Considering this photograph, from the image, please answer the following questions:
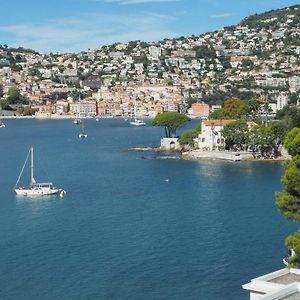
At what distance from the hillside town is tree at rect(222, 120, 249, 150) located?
152 feet

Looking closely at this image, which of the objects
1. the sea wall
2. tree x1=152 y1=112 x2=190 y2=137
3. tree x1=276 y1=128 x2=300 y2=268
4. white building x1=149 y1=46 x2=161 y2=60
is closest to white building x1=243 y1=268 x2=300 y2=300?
tree x1=276 y1=128 x2=300 y2=268

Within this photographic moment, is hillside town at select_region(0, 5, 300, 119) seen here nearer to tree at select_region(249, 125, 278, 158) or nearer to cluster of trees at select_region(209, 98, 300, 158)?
cluster of trees at select_region(209, 98, 300, 158)

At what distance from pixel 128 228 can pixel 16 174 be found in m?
12.4

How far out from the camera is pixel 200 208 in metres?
20.9

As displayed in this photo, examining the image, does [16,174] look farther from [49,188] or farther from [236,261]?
[236,261]

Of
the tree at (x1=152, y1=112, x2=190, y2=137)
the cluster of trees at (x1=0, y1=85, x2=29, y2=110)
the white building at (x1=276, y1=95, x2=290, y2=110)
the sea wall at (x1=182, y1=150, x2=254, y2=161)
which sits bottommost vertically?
the sea wall at (x1=182, y1=150, x2=254, y2=161)

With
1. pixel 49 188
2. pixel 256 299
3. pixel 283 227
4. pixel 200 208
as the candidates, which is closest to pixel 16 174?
pixel 49 188

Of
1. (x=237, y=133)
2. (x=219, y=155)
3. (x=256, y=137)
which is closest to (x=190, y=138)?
(x=237, y=133)

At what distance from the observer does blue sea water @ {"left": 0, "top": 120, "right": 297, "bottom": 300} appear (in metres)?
13.7

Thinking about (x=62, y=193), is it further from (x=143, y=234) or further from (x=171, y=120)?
(x=171, y=120)

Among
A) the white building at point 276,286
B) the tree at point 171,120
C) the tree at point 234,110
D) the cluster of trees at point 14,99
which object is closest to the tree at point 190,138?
the tree at point 171,120

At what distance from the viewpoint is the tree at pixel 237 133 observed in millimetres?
34844

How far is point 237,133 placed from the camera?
115 ft

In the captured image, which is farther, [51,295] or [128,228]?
[128,228]
